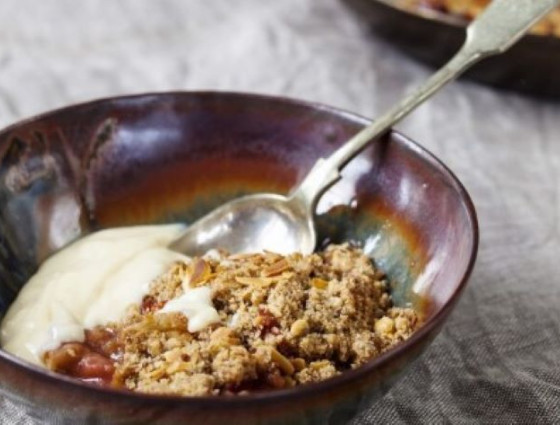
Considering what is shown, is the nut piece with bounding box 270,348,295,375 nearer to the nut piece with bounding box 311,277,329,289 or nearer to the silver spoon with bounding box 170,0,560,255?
the nut piece with bounding box 311,277,329,289

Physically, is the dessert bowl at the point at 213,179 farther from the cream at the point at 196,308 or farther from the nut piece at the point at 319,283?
the cream at the point at 196,308

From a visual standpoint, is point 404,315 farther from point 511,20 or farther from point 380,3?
point 380,3

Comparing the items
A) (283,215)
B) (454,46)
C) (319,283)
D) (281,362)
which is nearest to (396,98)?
(454,46)

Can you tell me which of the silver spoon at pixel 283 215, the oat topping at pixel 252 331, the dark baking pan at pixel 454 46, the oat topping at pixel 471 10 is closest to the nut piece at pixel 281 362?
the oat topping at pixel 252 331

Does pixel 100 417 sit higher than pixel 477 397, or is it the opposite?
pixel 100 417

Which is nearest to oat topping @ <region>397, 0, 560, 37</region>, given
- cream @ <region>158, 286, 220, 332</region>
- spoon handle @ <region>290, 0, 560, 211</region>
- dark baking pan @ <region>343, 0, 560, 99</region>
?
dark baking pan @ <region>343, 0, 560, 99</region>

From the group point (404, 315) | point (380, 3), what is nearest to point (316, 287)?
point (404, 315)
